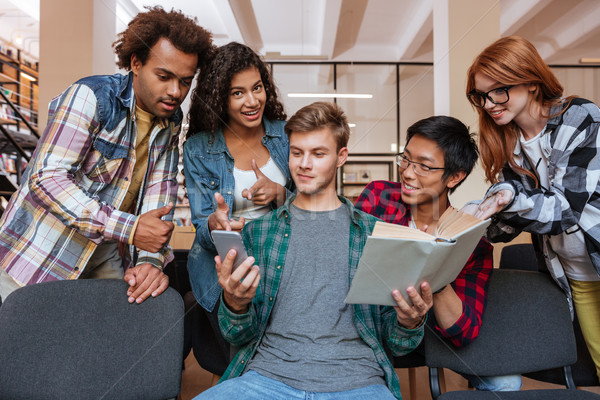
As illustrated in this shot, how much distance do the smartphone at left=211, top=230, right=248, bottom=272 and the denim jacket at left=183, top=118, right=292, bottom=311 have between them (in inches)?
19.2

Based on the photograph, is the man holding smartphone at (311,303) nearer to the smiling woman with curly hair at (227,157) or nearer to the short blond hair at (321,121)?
the short blond hair at (321,121)

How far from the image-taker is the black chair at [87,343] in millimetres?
1142

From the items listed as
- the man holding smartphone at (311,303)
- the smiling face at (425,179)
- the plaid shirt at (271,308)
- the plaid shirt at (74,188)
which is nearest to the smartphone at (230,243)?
the man holding smartphone at (311,303)

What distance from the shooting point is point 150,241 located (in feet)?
4.20

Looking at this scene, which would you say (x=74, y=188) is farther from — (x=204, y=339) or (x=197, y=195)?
(x=204, y=339)

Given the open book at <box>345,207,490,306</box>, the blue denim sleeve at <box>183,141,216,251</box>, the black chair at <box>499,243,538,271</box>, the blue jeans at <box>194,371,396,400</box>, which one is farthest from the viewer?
the black chair at <box>499,243,538,271</box>

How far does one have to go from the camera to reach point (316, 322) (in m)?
1.21

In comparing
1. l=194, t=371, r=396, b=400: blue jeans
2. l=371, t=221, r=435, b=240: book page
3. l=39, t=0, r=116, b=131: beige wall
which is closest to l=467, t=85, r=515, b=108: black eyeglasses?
l=371, t=221, r=435, b=240: book page

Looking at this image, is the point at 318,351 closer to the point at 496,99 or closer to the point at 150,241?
the point at 150,241

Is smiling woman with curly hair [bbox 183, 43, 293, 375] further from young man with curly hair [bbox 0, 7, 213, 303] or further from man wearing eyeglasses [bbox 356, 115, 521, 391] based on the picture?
man wearing eyeglasses [bbox 356, 115, 521, 391]

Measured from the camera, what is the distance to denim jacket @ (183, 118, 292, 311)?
5.10 feet

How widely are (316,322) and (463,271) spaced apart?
565 millimetres

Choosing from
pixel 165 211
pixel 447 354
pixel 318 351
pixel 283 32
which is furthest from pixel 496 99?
pixel 283 32

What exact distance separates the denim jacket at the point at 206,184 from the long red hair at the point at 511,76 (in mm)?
759
